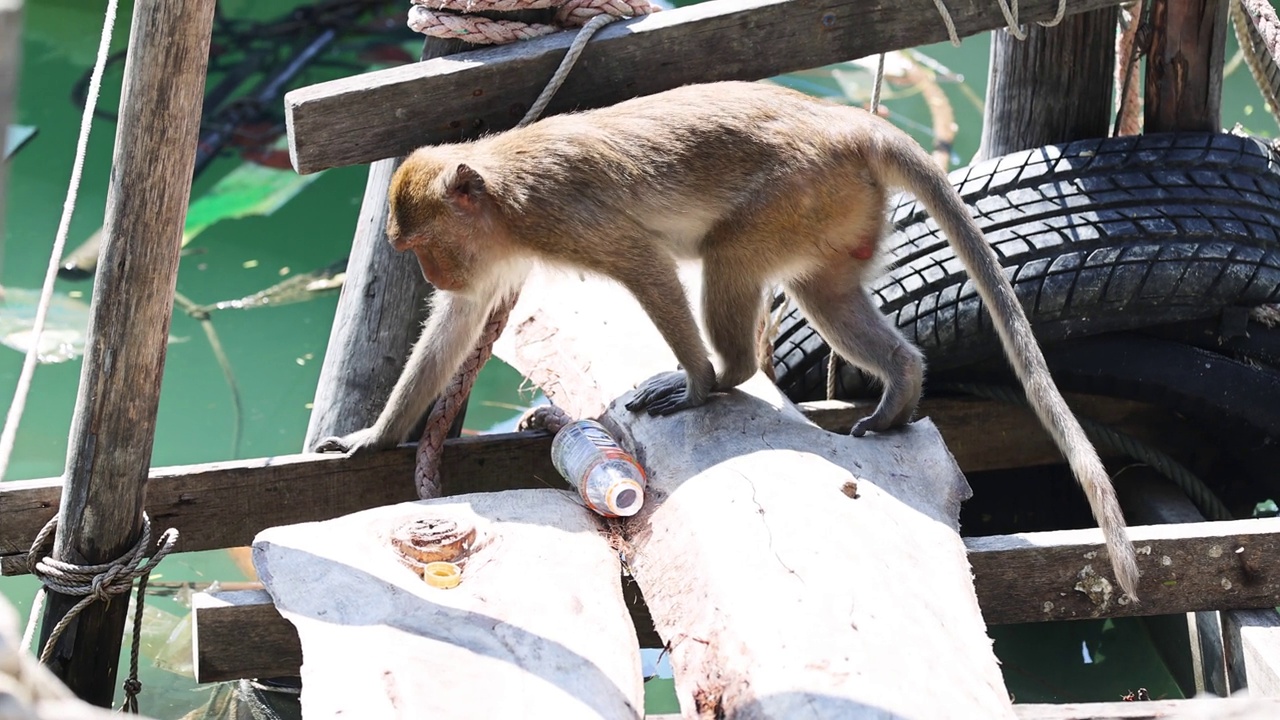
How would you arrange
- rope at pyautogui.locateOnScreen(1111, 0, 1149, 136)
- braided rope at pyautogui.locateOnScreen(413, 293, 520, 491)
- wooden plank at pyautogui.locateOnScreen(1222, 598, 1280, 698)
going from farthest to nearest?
1. rope at pyautogui.locateOnScreen(1111, 0, 1149, 136)
2. braided rope at pyautogui.locateOnScreen(413, 293, 520, 491)
3. wooden plank at pyautogui.locateOnScreen(1222, 598, 1280, 698)

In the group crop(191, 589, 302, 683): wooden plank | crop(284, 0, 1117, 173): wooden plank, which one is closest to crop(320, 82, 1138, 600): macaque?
crop(284, 0, 1117, 173): wooden plank

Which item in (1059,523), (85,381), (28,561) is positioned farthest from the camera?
(1059,523)

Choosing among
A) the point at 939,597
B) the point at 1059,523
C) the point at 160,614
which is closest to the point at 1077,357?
the point at 1059,523

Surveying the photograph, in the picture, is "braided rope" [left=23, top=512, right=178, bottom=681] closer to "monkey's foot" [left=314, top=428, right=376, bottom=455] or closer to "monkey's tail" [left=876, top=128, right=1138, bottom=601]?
"monkey's foot" [left=314, top=428, right=376, bottom=455]

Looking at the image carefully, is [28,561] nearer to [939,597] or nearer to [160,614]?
[160,614]

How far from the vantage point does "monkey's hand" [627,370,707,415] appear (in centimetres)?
329

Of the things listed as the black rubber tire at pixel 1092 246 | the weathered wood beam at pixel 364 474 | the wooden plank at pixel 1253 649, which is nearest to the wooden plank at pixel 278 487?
the weathered wood beam at pixel 364 474

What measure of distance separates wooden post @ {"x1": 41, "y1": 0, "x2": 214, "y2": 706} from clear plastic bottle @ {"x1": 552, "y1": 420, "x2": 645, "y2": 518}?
98 cm

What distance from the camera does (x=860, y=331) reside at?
3465 mm

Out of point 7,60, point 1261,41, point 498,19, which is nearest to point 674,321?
point 498,19

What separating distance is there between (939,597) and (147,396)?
184 centimetres

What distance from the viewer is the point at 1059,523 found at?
4391 mm

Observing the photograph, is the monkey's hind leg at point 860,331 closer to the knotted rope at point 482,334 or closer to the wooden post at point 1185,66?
the knotted rope at point 482,334

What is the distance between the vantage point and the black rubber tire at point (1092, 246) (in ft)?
12.2
